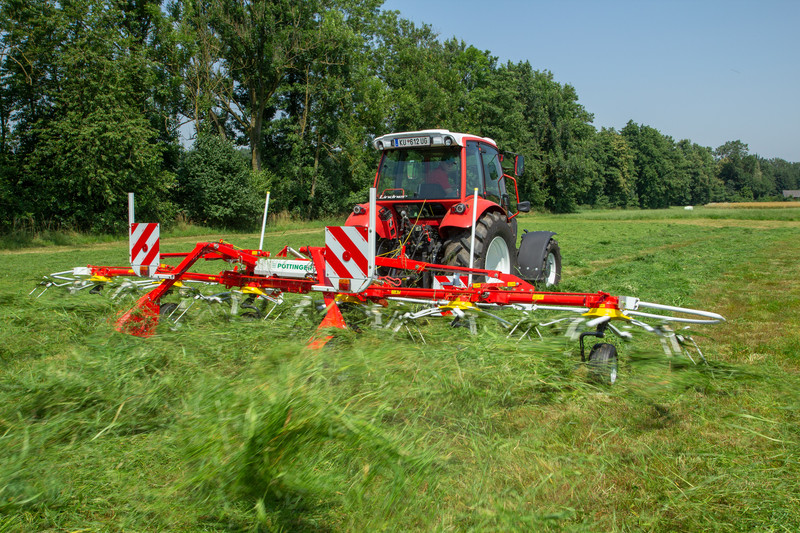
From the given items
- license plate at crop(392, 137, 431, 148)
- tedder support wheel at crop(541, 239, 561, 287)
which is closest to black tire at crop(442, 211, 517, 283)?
license plate at crop(392, 137, 431, 148)

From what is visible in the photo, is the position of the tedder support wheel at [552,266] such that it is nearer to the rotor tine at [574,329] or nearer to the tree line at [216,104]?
the rotor tine at [574,329]

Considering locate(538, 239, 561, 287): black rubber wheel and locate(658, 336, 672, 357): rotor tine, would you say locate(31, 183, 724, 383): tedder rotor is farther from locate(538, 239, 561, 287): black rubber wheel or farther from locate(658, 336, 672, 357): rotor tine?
locate(538, 239, 561, 287): black rubber wheel

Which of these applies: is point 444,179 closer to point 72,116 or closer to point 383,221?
point 383,221

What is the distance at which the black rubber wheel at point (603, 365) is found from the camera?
3.48 m

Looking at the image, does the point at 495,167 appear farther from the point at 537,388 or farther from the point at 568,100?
the point at 568,100

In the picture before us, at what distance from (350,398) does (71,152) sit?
1920cm

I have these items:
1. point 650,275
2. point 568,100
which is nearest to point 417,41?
point 568,100

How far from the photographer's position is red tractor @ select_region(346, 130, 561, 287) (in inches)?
247

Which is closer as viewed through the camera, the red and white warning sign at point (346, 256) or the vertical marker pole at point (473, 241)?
the red and white warning sign at point (346, 256)

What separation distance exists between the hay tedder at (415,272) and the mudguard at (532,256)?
0.5 inches

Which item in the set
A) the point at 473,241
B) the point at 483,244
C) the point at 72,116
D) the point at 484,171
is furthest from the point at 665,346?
the point at 72,116

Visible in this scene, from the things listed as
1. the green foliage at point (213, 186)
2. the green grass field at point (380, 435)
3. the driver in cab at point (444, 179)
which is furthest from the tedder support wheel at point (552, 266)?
the green foliage at point (213, 186)

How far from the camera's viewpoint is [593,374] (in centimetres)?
353

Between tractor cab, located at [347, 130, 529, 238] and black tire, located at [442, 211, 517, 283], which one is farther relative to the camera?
tractor cab, located at [347, 130, 529, 238]
